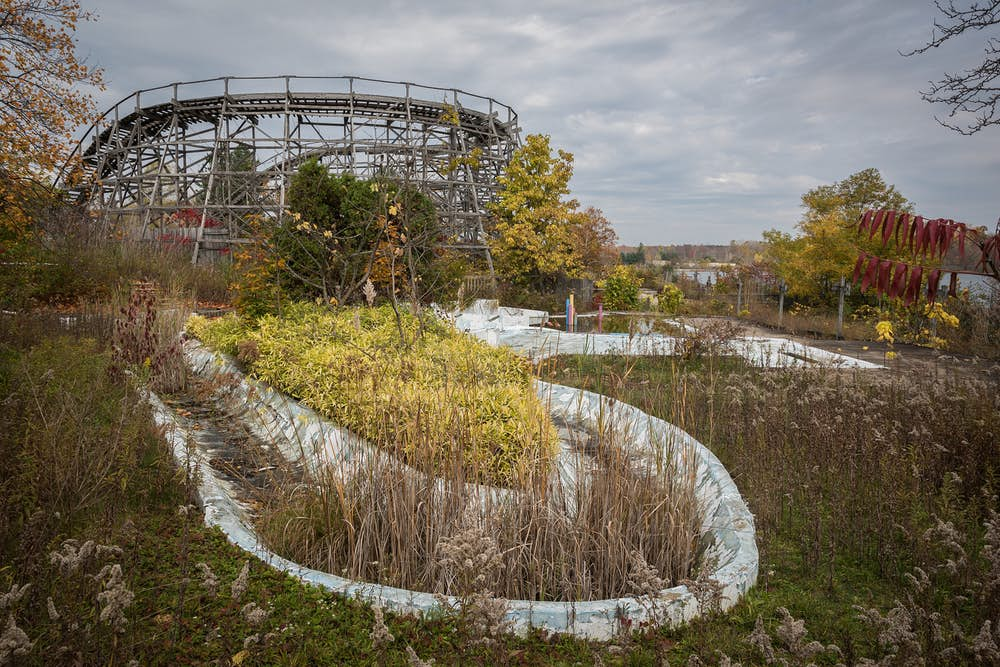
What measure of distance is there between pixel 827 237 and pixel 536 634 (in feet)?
54.7

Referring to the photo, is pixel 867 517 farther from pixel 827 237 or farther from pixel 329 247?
pixel 827 237

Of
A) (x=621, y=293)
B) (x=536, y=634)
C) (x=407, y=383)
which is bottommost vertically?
(x=536, y=634)

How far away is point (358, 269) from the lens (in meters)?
8.75

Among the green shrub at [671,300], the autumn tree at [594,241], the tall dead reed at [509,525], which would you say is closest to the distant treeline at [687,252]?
the autumn tree at [594,241]

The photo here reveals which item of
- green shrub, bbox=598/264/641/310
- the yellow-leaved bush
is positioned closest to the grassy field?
the yellow-leaved bush

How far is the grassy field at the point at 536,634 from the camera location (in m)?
1.80

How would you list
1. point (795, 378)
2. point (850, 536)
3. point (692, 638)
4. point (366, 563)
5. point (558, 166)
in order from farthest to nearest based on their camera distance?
point (558, 166) < point (795, 378) < point (850, 536) < point (366, 563) < point (692, 638)

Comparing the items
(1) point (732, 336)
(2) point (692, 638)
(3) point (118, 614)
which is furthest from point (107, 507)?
(1) point (732, 336)

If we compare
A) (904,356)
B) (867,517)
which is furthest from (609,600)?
(904,356)

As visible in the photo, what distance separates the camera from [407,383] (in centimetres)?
404

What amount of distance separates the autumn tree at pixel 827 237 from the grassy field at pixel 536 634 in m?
12.3

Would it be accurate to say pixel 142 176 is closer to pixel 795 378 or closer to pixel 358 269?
pixel 358 269

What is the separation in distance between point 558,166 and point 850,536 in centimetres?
1770

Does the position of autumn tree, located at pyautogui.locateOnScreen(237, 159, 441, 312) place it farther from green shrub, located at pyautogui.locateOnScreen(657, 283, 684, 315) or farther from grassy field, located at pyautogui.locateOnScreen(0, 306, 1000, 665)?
green shrub, located at pyautogui.locateOnScreen(657, 283, 684, 315)
